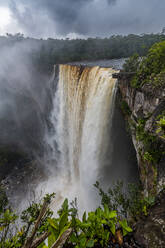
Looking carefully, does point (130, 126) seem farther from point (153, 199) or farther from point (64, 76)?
point (64, 76)

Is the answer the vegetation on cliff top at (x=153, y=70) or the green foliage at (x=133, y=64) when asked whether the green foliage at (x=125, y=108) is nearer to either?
the vegetation on cliff top at (x=153, y=70)

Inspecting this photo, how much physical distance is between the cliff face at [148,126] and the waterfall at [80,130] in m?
0.95

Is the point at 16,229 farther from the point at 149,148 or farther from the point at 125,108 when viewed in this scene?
the point at 125,108

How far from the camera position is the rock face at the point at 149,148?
1.49 meters

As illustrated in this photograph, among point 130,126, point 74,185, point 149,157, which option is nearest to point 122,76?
point 130,126

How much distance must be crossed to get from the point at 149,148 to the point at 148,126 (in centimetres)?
76

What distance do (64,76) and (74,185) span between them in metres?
8.80

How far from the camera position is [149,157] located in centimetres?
369

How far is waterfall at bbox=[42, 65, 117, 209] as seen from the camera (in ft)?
22.3

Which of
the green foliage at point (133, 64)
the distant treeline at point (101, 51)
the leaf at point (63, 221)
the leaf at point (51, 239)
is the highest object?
the distant treeline at point (101, 51)

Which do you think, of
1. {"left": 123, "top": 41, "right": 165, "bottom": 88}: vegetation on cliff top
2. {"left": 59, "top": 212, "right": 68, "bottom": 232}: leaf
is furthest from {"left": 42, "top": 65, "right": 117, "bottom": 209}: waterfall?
{"left": 59, "top": 212, "right": 68, "bottom": 232}: leaf

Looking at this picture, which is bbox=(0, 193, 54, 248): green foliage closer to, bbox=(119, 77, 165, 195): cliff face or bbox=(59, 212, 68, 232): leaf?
bbox=(59, 212, 68, 232): leaf

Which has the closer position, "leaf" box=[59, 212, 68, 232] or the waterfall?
"leaf" box=[59, 212, 68, 232]

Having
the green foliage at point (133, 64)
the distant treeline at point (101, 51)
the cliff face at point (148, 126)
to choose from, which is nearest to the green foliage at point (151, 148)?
the cliff face at point (148, 126)
